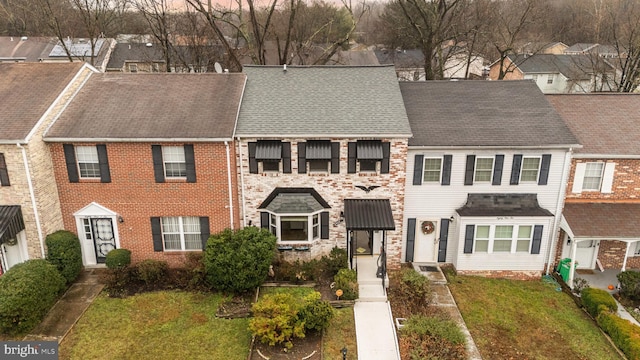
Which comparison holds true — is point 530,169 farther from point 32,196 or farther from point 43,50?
point 43,50

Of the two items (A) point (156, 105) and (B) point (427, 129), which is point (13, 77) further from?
(B) point (427, 129)

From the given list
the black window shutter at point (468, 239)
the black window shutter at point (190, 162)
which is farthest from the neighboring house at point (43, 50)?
the black window shutter at point (468, 239)

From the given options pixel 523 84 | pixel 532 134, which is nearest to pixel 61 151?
pixel 532 134

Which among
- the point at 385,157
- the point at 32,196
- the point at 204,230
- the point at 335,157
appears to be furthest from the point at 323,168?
the point at 32,196

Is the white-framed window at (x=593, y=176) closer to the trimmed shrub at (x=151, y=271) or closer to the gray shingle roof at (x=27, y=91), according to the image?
the trimmed shrub at (x=151, y=271)

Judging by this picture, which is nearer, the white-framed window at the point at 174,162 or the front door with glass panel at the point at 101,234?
the white-framed window at the point at 174,162

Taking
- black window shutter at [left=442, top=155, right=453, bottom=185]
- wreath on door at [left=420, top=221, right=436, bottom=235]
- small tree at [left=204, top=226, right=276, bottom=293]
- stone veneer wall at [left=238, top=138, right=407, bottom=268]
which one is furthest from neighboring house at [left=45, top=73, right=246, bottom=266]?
black window shutter at [left=442, top=155, right=453, bottom=185]

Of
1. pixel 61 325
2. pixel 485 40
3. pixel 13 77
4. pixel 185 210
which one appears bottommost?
pixel 61 325

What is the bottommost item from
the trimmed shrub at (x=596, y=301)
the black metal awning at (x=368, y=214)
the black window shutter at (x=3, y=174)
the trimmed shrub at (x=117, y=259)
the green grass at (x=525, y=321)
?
the green grass at (x=525, y=321)

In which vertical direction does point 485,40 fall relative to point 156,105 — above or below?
above
